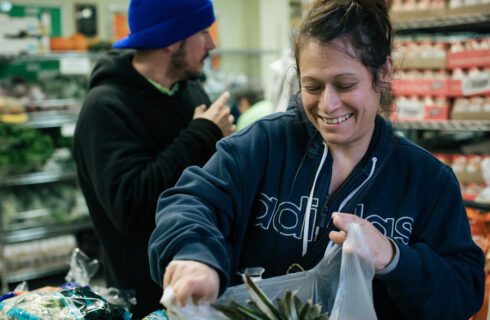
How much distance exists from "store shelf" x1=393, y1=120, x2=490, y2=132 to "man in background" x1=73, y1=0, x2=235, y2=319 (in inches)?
57.6

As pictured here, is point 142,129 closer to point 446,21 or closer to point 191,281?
point 191,281

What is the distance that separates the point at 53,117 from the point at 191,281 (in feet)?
13.1

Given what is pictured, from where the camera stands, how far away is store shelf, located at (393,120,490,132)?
303 centimetres

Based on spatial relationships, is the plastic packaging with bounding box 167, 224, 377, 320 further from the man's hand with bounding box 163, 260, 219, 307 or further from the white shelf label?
the white shelf label

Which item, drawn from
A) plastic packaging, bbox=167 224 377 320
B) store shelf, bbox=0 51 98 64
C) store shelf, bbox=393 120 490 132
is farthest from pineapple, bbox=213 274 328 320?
store shelf, bbox=0 51 98 64

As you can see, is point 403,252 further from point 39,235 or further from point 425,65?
point 39,235

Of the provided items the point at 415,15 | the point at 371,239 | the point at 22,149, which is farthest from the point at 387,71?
the point at 22,149

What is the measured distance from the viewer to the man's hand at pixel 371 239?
41.2 inches

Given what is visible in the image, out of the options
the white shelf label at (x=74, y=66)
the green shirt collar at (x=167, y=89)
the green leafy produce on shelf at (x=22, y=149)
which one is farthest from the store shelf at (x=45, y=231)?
the green shirt collar at (x=167, y=89)

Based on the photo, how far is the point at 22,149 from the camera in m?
4.38

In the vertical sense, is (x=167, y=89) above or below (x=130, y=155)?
above

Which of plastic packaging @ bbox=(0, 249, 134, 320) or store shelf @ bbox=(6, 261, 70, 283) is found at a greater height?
plastic packaging @ bbox=(0, 249, 134, 320)

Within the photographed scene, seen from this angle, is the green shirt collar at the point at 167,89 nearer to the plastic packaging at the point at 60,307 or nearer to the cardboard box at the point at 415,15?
the plastic packaging at the point at 60,307

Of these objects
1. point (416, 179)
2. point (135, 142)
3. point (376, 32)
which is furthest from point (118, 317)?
point (376, 32)
